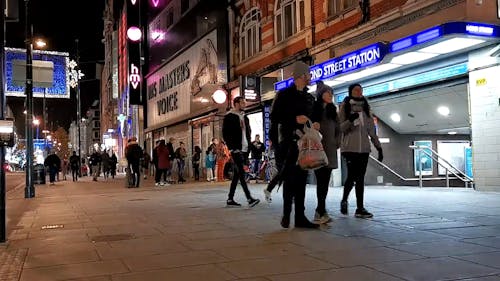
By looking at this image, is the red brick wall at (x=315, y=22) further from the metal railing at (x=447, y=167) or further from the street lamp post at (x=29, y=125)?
the street lamp post at (x=29, y=125)

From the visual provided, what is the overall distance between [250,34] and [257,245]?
17.4m

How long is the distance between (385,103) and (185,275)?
11.9 metres

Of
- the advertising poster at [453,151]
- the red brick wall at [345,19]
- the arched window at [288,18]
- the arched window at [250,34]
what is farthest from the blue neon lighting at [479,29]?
the arched window at [250,34]

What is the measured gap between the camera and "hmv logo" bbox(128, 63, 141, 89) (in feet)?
136

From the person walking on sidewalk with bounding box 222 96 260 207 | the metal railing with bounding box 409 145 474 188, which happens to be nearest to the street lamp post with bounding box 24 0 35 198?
the person walking on sidewalk with bounding box 222 96 260 207

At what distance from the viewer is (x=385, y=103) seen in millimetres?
15531

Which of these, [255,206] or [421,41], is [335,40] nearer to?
[421,41]

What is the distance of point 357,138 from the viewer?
8031 millimetres

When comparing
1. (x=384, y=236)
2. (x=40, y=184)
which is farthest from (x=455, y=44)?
(x=40, y=184)

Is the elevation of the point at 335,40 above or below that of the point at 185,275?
above

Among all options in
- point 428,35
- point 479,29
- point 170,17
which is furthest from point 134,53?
point 479,29

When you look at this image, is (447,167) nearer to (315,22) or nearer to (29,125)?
(315,22)

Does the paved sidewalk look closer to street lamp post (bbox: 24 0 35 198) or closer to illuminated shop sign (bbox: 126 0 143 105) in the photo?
street lamp post (bbox: 24 0 35 198)

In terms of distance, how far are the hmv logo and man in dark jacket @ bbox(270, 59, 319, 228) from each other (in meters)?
35.8
